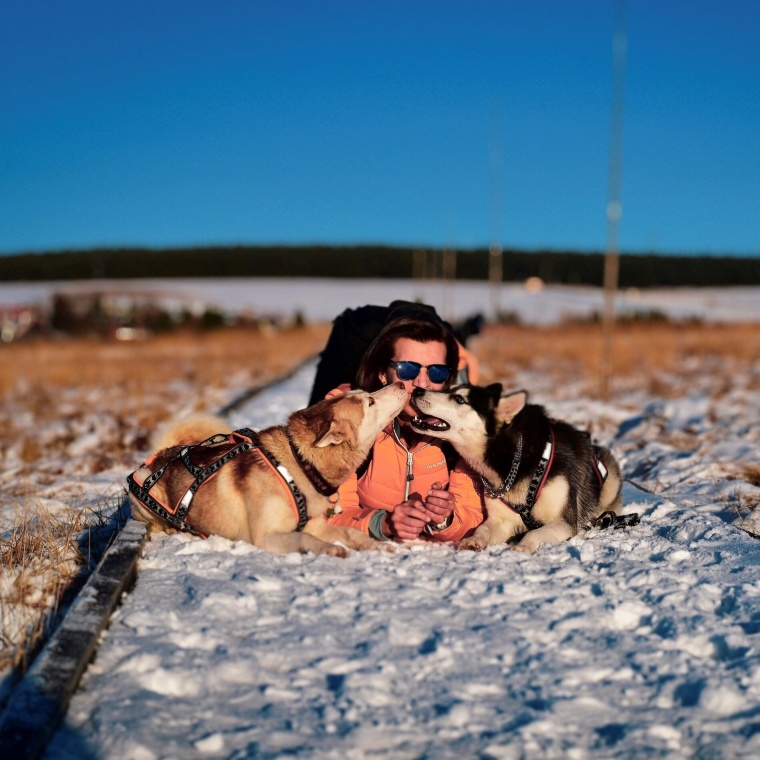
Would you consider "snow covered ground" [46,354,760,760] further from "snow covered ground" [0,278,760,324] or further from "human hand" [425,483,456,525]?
"snow covered ground" [0,278,760,324]

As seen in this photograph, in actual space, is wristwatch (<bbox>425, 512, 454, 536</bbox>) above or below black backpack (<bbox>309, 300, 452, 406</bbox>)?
below

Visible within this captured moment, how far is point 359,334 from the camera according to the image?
7.71 m

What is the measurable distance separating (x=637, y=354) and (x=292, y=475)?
22.3 metres

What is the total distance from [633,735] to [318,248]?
4764 inches

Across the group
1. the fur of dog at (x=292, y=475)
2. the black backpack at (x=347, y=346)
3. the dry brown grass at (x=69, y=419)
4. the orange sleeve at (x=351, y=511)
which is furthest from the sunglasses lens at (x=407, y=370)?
the dry brown grass at (x=69, y=419)

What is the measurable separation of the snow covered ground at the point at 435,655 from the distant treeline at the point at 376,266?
305 feet

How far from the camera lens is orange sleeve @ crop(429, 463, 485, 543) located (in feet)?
17.4

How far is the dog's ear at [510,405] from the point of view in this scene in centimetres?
543

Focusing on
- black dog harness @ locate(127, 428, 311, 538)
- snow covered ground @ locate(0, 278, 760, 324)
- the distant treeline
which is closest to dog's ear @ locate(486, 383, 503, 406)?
black dog harness @ locate(127, 428, 311, 538)

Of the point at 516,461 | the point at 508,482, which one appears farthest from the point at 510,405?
the point at 508,482

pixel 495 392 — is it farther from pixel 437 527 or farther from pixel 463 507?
pixel 437 527

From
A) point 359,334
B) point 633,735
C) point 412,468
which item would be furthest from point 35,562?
point 359,334

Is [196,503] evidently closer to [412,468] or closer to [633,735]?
[412,468]

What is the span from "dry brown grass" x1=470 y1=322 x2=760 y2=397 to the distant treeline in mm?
59366
